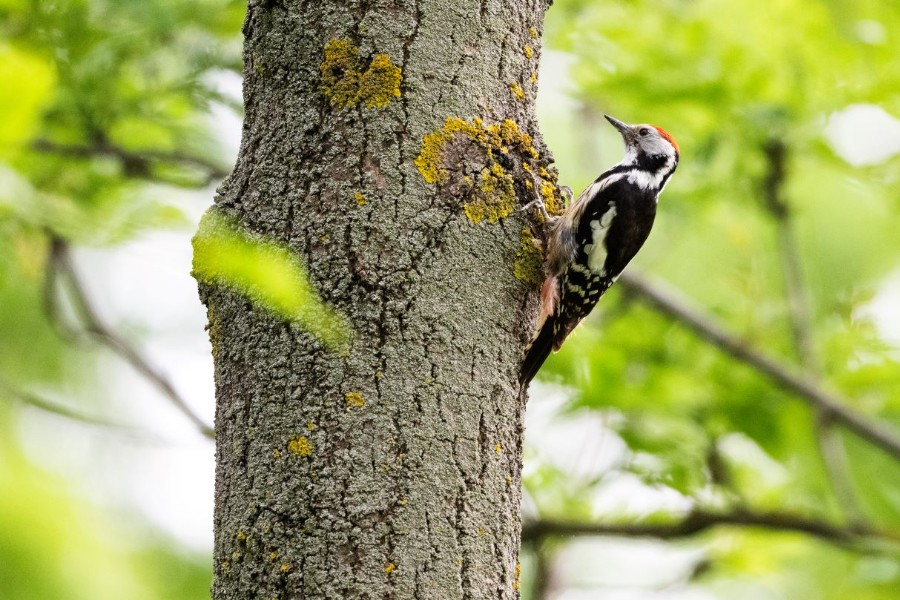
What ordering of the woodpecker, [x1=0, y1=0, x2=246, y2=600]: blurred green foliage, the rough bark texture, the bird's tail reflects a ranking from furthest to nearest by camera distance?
the woodpecker, [x1=0, y1=0, x2=246, y2=600]: blurred green foliage, the bird's tail, the rough bark texture

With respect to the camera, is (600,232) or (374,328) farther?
(600,232)

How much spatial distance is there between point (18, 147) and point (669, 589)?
4.68 meters

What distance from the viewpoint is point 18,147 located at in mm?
1044


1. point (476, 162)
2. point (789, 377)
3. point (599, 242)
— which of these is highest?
point (599, 242)

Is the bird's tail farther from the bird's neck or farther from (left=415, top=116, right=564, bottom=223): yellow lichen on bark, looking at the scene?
the bird's neck

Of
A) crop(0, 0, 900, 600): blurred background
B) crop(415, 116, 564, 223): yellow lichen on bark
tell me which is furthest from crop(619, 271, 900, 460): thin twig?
crop(415, 116, 564, 223): yellow lichen on bark

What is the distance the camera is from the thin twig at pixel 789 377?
4922 millimetres

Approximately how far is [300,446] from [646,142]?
329 centimetres

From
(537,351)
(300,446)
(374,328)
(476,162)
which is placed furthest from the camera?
(537,351)

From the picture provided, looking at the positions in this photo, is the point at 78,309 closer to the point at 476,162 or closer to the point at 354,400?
the point at 476,162

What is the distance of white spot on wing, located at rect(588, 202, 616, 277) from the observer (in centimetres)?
404

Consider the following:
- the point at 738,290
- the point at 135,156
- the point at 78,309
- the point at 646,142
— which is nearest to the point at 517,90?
the point at 135,156

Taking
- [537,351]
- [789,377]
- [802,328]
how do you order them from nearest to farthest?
[537,351], [789,377], [802,328]

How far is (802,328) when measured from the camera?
5062 mm
